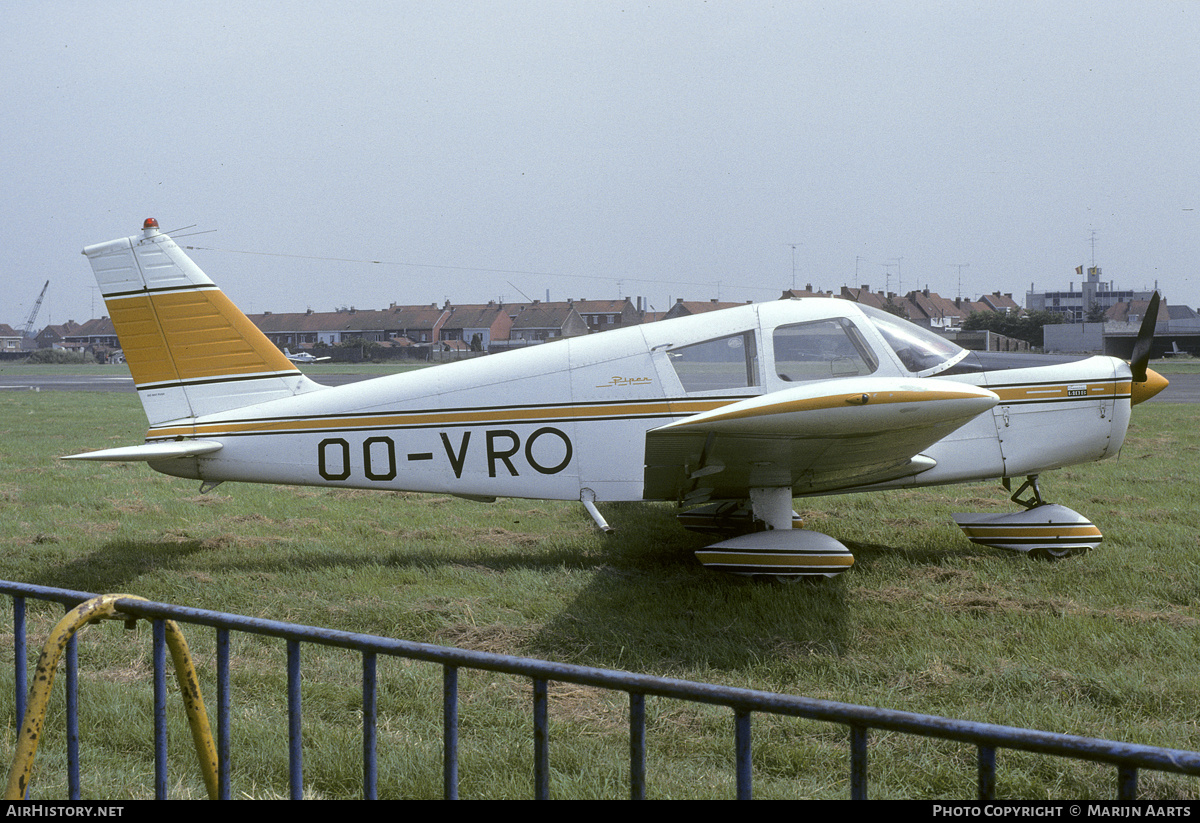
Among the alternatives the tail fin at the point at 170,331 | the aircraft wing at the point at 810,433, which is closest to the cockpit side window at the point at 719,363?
the aircraft wing at the point at 810,433

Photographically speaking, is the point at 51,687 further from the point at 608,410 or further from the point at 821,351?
the point at 821,351

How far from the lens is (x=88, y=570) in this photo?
6.75m

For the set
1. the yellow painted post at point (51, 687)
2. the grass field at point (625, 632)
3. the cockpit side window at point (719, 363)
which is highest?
the cockpit side window at point (719, 363)

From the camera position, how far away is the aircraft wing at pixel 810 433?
499 cm

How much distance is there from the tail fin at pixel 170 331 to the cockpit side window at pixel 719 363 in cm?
337

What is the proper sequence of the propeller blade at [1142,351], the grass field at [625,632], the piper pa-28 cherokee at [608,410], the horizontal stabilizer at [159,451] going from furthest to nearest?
the propeller blade at [1142,351] < the piper pa-28 cherokee at [608,410] < the horizontal stabilizer at [159,451] < the grass field at [625,632]

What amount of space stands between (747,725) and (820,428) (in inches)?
141

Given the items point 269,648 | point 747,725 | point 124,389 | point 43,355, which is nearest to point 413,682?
point 269,648

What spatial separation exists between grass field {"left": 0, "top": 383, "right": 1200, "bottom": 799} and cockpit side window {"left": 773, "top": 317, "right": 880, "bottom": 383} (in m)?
1.51

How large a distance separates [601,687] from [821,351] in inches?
202

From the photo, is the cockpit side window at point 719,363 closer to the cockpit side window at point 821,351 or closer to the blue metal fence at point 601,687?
the cockpit side window at point 821,351

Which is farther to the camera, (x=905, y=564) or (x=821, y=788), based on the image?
(x=905, y=564)

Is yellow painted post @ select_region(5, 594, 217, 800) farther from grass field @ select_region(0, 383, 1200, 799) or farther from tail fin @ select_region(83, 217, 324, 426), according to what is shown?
tail fin @ select_region(83, 217, 324, 426)
